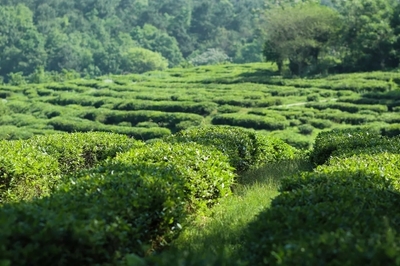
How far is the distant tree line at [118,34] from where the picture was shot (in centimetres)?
9550

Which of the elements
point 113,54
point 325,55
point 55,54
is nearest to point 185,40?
point 113,54

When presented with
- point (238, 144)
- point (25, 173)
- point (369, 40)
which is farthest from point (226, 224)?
point (369, 40)

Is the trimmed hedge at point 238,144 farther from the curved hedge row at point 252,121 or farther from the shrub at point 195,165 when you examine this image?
the curved hedge row at point 252,121

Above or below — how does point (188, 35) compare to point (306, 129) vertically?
above

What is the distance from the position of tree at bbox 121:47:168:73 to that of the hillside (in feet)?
114

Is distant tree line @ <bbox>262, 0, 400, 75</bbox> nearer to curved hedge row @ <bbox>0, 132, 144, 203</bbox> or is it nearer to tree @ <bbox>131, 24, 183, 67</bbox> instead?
curved hedge row @ <bbox>0, 132, 144, 203</bbox>

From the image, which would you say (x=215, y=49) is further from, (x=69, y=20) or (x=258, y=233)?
(x=258, y=233)

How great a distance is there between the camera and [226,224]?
23.4ft

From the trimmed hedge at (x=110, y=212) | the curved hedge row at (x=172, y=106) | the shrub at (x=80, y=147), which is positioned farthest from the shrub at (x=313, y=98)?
the trimmed hedge at (x=110, y=212)

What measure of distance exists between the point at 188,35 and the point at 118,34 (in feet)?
43.1

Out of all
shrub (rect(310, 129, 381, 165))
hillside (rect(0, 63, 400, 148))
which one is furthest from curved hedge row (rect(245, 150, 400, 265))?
hillside (rect(0, 63, 400, 148))

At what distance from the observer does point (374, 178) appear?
645cm

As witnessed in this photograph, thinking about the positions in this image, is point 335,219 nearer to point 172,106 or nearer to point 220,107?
point 220,107

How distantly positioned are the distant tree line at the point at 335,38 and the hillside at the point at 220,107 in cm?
325
